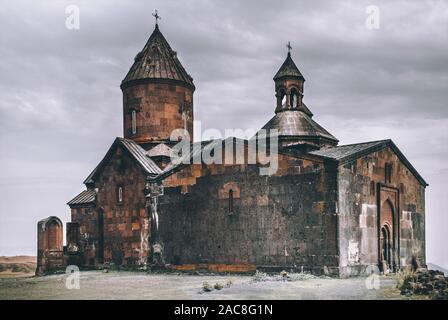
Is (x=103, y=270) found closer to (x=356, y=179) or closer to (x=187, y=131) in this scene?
(x=187, y=131)

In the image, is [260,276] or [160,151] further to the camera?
[160,151]

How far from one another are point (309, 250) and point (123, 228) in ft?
26.3

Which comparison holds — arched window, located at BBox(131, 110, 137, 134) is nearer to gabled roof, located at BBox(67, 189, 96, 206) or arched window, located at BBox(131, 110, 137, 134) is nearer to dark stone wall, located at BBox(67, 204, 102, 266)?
gabled roof, located at BBox(67, 189, 96, 206)

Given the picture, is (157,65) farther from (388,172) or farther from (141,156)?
(388,172)

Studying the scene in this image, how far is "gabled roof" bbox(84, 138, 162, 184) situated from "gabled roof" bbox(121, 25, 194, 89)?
2.76m

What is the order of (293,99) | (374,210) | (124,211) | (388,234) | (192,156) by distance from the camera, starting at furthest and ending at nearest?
(293,99)
(124,211)
(192,156)
(388,234)
(374,210)

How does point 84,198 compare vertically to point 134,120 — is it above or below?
below

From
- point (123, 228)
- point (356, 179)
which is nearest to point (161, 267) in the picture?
point (123, 228)

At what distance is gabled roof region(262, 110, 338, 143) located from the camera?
2447cm

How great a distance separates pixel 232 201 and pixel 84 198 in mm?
8089

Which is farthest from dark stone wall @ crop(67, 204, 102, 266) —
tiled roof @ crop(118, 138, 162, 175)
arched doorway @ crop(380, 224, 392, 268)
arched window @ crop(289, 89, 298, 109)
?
arched doorway @ crop(380, 224, 392, 268)

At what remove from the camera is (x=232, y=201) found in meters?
19.6

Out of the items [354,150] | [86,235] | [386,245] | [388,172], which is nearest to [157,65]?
[86,235]
